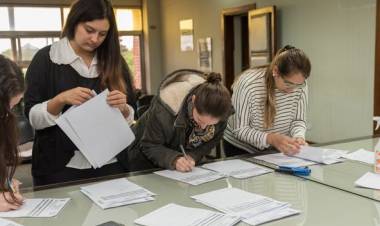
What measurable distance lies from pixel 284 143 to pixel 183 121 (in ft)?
1.72

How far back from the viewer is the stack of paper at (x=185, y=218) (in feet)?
3.67

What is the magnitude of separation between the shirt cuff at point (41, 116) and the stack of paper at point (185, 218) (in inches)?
20.5

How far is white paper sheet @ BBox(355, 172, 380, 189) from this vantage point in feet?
4.79

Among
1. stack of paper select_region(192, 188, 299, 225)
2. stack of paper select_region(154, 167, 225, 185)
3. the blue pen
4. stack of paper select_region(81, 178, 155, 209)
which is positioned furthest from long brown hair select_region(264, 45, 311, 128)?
stack of paper select_region(81, 178, 155, 209)

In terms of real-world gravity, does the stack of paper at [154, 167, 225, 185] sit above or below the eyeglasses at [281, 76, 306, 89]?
below

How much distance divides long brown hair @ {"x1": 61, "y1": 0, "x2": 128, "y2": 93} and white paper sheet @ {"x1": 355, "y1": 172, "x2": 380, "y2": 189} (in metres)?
0.92

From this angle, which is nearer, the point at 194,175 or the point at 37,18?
the point at 194,175

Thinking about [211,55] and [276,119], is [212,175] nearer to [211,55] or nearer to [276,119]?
[276,119]

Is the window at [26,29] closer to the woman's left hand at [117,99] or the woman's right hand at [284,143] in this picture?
the woman's right hand at [284,143]

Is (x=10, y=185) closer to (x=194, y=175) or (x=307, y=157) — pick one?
(x=194, y=175)

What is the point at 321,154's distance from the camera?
189 centimetres

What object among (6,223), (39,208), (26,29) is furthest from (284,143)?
(26,29)

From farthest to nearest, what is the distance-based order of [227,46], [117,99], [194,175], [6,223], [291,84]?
[227,46] → [291,84] → [194,175] → [117,99] → [6,223]

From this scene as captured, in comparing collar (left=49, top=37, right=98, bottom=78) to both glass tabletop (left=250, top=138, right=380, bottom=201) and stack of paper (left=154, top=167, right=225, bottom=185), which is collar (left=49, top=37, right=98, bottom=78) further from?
glass tabletop (left=250, top=138, right=380, bottom=201)
